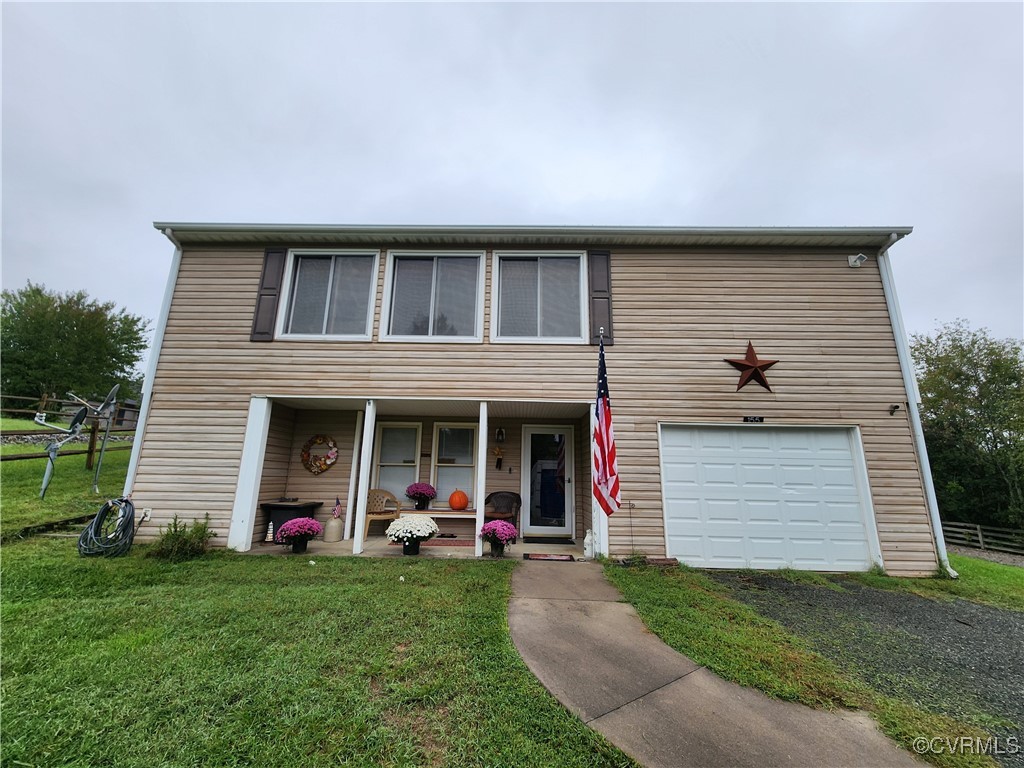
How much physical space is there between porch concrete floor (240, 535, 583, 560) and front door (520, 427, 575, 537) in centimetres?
50

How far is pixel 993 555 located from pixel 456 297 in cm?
1941

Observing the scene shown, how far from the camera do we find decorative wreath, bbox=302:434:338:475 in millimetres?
7359

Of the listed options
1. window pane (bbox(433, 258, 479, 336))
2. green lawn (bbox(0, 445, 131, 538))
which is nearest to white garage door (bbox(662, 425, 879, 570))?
window pane (bbox(433, 258, 479, 336))

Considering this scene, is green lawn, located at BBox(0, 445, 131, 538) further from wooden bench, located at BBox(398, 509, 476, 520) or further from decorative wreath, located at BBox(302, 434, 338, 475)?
wooden bench, located at BBox(398, 509, 476, 520)

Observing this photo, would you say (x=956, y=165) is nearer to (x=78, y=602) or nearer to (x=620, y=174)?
(x=620, y=174)

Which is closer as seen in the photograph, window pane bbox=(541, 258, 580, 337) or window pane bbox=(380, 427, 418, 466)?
window pane bbox=(541, 258, 580, 337)

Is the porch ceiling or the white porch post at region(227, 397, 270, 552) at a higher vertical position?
the porch ceiling

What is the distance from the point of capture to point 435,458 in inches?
305

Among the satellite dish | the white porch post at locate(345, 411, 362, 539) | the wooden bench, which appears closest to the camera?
the wooden bench

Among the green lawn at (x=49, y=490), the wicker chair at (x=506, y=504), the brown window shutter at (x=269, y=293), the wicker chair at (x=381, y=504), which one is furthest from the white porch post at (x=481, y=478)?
the green lawn at (x=49, y=490)

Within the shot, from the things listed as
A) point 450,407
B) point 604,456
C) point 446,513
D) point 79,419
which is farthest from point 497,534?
point 79,419

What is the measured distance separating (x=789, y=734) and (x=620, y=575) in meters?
3.00

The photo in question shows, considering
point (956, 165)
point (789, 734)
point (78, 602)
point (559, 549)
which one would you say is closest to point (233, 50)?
point (78, 602)

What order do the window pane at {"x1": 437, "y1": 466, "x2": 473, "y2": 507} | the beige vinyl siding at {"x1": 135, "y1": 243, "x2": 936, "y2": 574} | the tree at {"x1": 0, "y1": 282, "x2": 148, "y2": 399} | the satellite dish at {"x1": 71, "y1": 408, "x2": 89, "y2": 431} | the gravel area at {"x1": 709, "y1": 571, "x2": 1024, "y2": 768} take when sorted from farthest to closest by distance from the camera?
the tree at {"x1": 0, "y1": 282, "x2": 148, "y2": 399}
the satellite dish at {"x1": 71, "y1": 408, "x2": 89, "y2": 431}
the window pane at {"x1": 437, "y1": 466, "x2": 473, "y2": 507}
the beige vinyl siding at {"x1": 135, "y1": 243, "x2": 936, "y2": 574}
the gravel area at {"x1": 709, "y1": 571, "x2": 1024, "y2": 768}
